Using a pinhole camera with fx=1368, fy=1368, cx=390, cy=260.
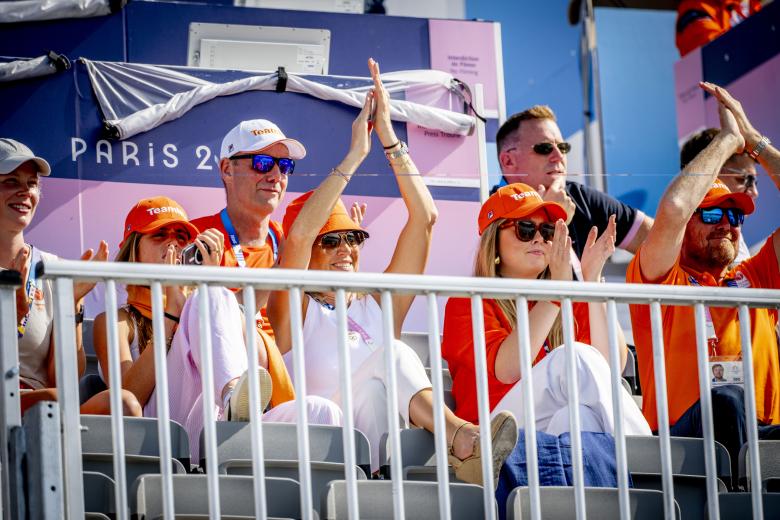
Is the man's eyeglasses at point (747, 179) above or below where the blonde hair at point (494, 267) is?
above

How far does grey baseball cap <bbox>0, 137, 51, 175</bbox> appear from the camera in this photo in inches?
213

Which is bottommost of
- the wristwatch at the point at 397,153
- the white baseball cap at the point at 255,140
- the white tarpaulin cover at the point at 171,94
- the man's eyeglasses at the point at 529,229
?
the man's eyeglasses at the point at 529,229

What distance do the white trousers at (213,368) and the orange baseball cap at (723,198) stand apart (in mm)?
1969

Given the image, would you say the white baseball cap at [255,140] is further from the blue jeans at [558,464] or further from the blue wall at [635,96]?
the blue wall at [635,96]

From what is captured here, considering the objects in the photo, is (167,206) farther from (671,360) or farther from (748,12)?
(748,12)

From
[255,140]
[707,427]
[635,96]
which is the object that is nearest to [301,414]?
[707,427]

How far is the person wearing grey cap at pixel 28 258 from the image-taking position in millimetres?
5211

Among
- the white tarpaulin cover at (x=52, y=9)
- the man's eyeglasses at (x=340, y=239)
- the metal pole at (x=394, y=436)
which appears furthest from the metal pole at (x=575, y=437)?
the white tarpaulin cover at (x=52, y=9)

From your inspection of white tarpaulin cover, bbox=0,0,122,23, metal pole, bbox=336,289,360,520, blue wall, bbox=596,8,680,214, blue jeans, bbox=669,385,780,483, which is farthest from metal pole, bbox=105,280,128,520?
blue wall, bbox=596,8,680,214

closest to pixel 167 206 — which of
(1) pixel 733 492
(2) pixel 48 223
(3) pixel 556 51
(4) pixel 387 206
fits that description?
(2) pixel 48 223

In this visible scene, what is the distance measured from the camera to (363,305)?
18.3ft

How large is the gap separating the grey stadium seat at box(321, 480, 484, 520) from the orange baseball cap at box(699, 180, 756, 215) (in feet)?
7.06

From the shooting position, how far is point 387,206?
628 cm

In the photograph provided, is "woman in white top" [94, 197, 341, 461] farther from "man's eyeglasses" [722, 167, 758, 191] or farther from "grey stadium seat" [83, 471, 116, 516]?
"man's eyeglasses" [722, 167, 758, 191]
